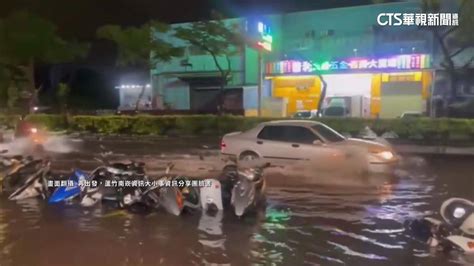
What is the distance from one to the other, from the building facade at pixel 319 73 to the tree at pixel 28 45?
2255 mm

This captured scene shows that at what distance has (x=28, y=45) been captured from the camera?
9.16 metres

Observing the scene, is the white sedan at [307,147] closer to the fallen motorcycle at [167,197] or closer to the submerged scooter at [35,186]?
the fallen motorcycle at [167,197]

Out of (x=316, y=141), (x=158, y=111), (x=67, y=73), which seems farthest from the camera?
(x=67, y=73)

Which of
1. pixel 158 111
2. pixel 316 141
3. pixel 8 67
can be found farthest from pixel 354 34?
pixel 8 67

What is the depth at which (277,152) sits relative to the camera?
23.7ft

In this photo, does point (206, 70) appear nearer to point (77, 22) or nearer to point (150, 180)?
point (77, 22)

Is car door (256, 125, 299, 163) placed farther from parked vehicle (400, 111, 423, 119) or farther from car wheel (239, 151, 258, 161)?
parked vehicle (400, 111, 423, 119)

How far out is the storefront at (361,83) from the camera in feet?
26.3

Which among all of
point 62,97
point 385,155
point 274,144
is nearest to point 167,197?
point 274,144

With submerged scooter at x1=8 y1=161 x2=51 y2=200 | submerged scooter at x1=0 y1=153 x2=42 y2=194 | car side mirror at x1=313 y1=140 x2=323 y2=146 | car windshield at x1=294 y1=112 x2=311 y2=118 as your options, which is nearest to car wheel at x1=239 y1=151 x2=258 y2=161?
car side mirror at x1=313 y1=140 x2=323 y2=146

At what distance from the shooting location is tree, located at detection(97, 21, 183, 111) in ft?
32.5

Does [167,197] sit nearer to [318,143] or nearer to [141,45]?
[318,143]

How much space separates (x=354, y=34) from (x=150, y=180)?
5.06 m

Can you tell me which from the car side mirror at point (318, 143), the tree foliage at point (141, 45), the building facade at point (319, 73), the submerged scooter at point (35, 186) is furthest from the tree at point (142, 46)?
the car side mirror at point (318, 143)
